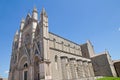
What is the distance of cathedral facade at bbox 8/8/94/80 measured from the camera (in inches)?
806

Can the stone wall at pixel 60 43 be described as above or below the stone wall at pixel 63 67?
above

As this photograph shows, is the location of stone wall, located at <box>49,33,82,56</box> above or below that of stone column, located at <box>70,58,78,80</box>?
above

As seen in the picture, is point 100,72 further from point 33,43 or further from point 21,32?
point 21,32

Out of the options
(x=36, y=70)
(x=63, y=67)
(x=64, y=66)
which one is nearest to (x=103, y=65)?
(x=64, y=66)

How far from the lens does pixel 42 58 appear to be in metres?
20.4

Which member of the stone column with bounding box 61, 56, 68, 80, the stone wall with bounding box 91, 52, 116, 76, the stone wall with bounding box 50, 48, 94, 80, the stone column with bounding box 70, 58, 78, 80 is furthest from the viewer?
the stone wall with bounding box 91, 52, 116, 76

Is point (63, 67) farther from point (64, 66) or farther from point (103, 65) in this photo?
point (103, 65)

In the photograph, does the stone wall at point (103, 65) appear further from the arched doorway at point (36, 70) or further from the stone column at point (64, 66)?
the arched doorway at point (36, 70)

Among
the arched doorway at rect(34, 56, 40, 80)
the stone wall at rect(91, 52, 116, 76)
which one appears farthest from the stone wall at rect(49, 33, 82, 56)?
the stone wall at rect(91, 52, 116, 76)

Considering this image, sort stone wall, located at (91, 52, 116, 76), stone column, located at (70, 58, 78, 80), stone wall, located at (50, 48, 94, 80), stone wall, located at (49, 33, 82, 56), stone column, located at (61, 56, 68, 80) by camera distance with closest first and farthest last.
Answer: stone wall, located at (50, 48, 94, 80) < stone column, located at (61, 56, 68, 80) < stone column, located at (70, 58, 78, 80) < stone wall, located at (49, 33, 82, 56) < stone wall, located at (91, 52, 116, 76)

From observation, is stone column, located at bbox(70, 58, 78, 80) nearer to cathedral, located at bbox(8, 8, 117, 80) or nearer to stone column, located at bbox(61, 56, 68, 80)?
cathedral, located at bbox(8, 8, 117, 80)

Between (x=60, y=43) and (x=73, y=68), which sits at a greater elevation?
(x=60, y=43)

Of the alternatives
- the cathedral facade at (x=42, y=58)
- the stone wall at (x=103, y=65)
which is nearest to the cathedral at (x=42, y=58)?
the cathedral facade at (x=42, y=58)

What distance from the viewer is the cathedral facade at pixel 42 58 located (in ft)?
67.2
